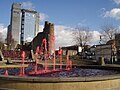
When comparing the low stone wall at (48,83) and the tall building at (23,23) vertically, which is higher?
the tall building at (23,23)

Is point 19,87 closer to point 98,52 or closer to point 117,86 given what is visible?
point 117,86

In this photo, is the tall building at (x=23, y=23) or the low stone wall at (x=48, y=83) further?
the tall building at (x=23, y=23)

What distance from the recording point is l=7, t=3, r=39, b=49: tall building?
528 feet

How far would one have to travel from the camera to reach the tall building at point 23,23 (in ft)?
528

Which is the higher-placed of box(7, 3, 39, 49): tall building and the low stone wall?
box(7, 3, 39, 49): tall building

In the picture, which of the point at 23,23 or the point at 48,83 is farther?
the point at 23,23

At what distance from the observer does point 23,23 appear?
561ft

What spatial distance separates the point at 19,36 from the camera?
516 ft

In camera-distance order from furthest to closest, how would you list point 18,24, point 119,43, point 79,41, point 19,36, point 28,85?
point 18,24
point 19,36
point 79,41
point 119,43
point 28,85

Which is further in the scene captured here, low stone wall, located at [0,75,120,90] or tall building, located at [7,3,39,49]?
tall building, located at [7,3,39,49]

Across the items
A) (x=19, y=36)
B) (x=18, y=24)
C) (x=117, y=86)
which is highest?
(x=18, y=24)

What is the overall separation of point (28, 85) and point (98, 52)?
Answer: 5320 cm

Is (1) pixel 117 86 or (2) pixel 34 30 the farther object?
(2) pixel 34 30

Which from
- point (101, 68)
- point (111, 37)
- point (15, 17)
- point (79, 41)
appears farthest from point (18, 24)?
point (101, 68)
